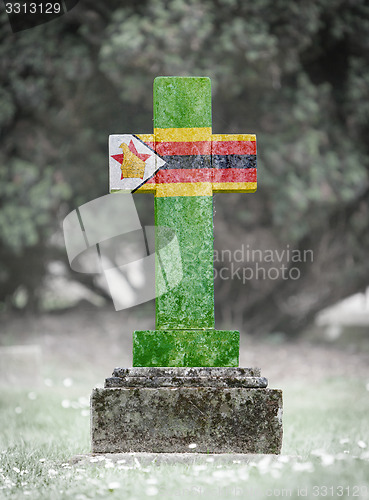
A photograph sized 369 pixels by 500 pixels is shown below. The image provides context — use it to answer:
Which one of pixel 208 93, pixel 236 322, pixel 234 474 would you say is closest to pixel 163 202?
pixel 208 93

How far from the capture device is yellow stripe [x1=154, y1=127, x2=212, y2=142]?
3525mm

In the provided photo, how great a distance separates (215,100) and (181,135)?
4.91 meters

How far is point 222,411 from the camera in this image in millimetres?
3094

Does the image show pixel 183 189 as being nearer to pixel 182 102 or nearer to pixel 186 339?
pixel 182 102

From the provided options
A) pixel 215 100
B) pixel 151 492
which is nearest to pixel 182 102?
pixel 151 492

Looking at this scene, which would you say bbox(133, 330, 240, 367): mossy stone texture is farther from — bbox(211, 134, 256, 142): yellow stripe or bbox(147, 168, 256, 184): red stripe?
bbox(211, 134, 256, 142): yellow stripe

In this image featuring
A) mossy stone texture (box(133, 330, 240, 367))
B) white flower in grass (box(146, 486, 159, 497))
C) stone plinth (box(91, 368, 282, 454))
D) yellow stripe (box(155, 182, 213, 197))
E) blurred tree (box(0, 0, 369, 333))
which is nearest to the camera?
white flower in grass (box(146, 486, 159, 497))

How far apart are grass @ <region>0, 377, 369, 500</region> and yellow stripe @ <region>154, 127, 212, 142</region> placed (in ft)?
6.09

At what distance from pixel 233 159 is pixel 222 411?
1519mm

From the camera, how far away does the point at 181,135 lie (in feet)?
11.6

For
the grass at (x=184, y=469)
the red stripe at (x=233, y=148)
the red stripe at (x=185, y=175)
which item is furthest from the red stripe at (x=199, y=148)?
the grass at (x=184, y=469)

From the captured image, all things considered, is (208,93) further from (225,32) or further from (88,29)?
(88,29)

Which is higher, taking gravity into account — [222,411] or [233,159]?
[233,159]

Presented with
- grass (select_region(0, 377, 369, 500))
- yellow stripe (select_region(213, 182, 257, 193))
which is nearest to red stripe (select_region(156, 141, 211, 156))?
yellow stripe (select_region(213, 182, 257, 193))
